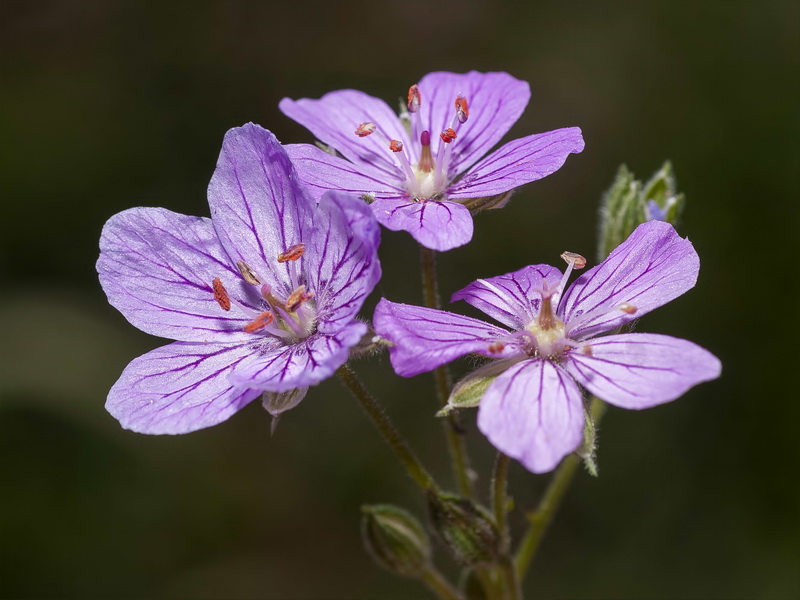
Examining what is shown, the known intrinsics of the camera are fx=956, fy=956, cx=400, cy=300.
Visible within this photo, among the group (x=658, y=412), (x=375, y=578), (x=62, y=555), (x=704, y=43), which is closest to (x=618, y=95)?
(x=704, y=43)

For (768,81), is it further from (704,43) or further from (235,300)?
(235,300)

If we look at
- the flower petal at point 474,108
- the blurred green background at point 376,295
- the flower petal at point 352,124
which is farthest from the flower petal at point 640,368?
the blurred green background at point 376,295

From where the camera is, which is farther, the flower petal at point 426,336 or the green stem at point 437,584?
the green stem at point 437,584

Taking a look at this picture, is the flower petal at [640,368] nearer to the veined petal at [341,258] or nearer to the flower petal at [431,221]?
the flower petal at [431,221]

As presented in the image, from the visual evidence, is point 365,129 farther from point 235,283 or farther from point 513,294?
point 513,294

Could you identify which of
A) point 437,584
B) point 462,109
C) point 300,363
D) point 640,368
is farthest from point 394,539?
point 462,109
